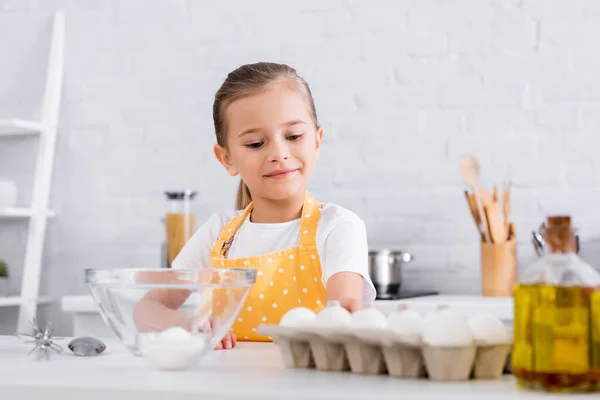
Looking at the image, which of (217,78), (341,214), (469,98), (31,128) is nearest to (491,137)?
(469,98)

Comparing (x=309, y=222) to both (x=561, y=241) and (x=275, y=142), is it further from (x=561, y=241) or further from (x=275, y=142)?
(x=561, y=241)

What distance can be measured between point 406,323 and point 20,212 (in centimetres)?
260

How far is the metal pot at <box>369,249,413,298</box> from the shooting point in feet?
8.87

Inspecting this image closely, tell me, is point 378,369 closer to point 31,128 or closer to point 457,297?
point 457,297

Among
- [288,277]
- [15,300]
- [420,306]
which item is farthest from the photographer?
[15,300]

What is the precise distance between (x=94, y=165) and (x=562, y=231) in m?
2.75

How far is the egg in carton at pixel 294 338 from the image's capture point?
980mm

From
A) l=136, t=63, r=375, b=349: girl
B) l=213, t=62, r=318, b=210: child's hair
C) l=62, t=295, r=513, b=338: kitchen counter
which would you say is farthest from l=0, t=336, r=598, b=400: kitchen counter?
l=62, t=295, r=513, b=338: kitchen counter

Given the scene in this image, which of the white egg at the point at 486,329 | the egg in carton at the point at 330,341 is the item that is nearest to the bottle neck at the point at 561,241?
the white egg at the point at 486,329

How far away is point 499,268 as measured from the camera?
267 cm

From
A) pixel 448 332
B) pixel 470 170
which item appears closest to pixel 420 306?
pixel 470 170

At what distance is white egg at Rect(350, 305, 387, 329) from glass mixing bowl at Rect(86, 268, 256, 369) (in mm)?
171

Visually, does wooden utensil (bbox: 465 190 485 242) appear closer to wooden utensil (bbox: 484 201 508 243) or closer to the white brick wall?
wooden utensil (bbox: 484 201 508 243)

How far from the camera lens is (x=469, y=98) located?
296 centimetres
